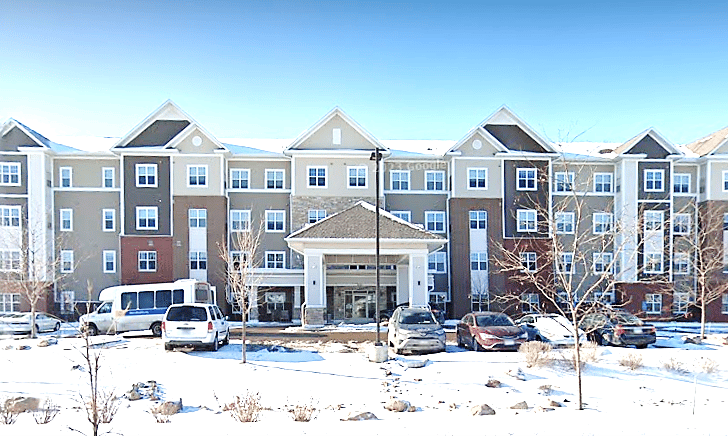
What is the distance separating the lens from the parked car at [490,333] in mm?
19594

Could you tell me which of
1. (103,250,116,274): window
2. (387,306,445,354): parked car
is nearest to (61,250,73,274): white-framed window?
(103,250,116,274): window

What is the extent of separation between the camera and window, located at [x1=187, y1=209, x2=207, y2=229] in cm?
3612

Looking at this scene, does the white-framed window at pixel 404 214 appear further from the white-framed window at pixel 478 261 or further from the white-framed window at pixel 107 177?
the white-framed window at pixel 107 177

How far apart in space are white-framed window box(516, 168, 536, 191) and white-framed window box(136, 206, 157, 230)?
24.2m

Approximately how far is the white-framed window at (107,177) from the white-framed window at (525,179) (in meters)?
27.4

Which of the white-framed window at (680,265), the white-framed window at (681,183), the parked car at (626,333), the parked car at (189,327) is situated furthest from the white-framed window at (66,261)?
the white-framed window at (681,183)

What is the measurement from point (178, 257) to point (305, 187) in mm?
9417

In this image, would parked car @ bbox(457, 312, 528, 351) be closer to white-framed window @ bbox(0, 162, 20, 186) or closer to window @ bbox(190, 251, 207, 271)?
window @ bbox(190, 251, 207, 271)

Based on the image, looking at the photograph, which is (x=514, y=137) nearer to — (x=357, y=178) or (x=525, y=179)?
(x=525, y=179)

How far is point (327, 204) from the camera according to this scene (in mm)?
36656

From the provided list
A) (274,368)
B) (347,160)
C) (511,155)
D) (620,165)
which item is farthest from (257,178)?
(620,165)

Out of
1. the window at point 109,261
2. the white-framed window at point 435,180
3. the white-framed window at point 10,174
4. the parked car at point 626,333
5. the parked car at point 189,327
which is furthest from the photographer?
the white-framed window at point 435,180

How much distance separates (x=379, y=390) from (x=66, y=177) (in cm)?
3167

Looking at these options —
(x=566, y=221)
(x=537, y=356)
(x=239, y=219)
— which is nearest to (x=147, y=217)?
(x=239, y=219)
